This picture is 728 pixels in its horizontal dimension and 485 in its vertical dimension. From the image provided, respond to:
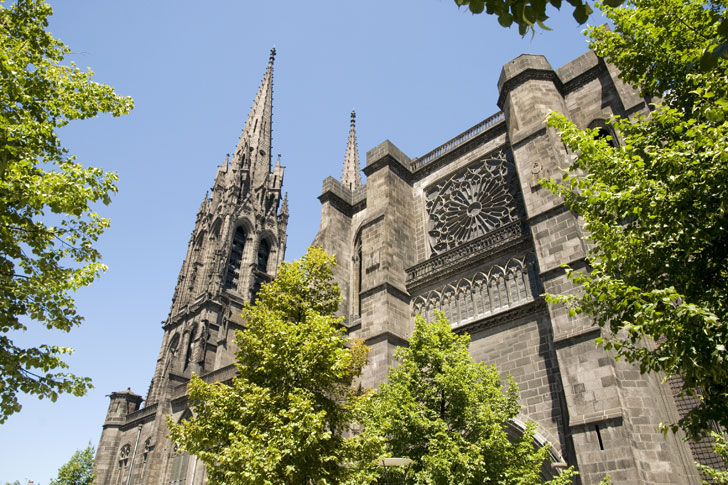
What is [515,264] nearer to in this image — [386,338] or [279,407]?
[386,338]

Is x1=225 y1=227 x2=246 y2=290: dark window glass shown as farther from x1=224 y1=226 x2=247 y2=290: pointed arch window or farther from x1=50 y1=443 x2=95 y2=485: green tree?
x1=50 y1=443 x2=95 y2=485: green tree

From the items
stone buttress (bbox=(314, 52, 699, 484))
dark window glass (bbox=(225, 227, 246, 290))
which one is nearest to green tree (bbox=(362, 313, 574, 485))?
stone buttress (bbox=(314, 52, 699, 484))

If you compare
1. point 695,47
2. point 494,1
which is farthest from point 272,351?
point 695,47

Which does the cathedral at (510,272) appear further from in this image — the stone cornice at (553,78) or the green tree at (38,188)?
the green tree at (38,188)

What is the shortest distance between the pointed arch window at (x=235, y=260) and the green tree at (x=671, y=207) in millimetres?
36698

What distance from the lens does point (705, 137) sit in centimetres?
526

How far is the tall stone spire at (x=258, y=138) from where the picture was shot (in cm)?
4919

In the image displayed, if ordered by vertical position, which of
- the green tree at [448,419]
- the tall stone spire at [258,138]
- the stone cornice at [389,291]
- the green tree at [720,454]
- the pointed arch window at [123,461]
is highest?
the tall stone spire at [258,138]

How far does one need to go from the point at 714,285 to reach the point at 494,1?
4.25 m

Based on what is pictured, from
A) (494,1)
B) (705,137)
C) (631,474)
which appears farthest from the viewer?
(631,474)

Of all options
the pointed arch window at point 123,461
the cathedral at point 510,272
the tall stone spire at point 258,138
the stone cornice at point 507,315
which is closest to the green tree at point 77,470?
the pointed arch window at point 123,461

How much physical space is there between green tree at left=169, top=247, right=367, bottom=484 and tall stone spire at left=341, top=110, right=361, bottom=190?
101ft

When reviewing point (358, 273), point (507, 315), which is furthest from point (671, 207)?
point (358, 273)

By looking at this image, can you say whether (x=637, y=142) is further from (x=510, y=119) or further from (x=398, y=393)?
(x=510, y=119)
